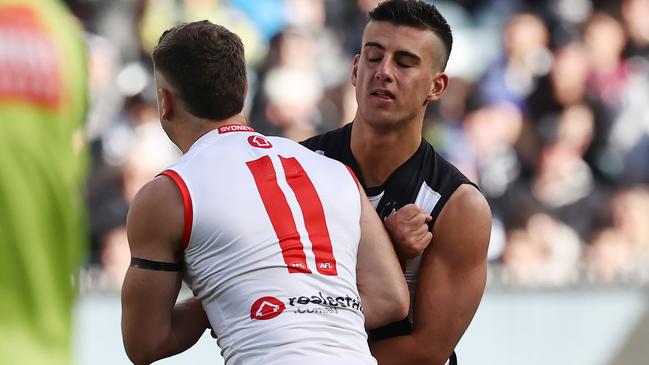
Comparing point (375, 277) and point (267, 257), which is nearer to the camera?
point (267, 257)

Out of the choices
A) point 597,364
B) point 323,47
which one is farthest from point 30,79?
point 323,47

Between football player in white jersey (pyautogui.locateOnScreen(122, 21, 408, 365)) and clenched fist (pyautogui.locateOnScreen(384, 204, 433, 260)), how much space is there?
41cm

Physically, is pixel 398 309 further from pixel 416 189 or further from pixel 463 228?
pixel 416 189

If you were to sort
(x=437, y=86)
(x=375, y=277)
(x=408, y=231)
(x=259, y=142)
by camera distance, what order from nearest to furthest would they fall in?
(x=259, y=142) < (x=375, y=277) < (x=408, y=231) < (x=437, y=86)

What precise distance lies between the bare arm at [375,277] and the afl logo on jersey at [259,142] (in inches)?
13.3

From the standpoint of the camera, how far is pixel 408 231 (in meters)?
4.16

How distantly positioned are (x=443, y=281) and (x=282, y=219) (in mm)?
1010

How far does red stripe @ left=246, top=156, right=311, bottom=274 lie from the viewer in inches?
136

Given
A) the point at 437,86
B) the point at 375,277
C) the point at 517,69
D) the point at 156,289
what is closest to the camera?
the point at 156,289

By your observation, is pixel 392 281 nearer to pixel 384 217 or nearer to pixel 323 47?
pixel 384 217

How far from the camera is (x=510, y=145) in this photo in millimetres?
9070

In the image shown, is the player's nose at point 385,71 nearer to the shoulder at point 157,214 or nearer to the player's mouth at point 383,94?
the player's mouth at point 383,94

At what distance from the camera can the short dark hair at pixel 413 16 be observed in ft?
14.5

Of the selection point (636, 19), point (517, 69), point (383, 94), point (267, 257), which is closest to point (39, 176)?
point (267, 257)
